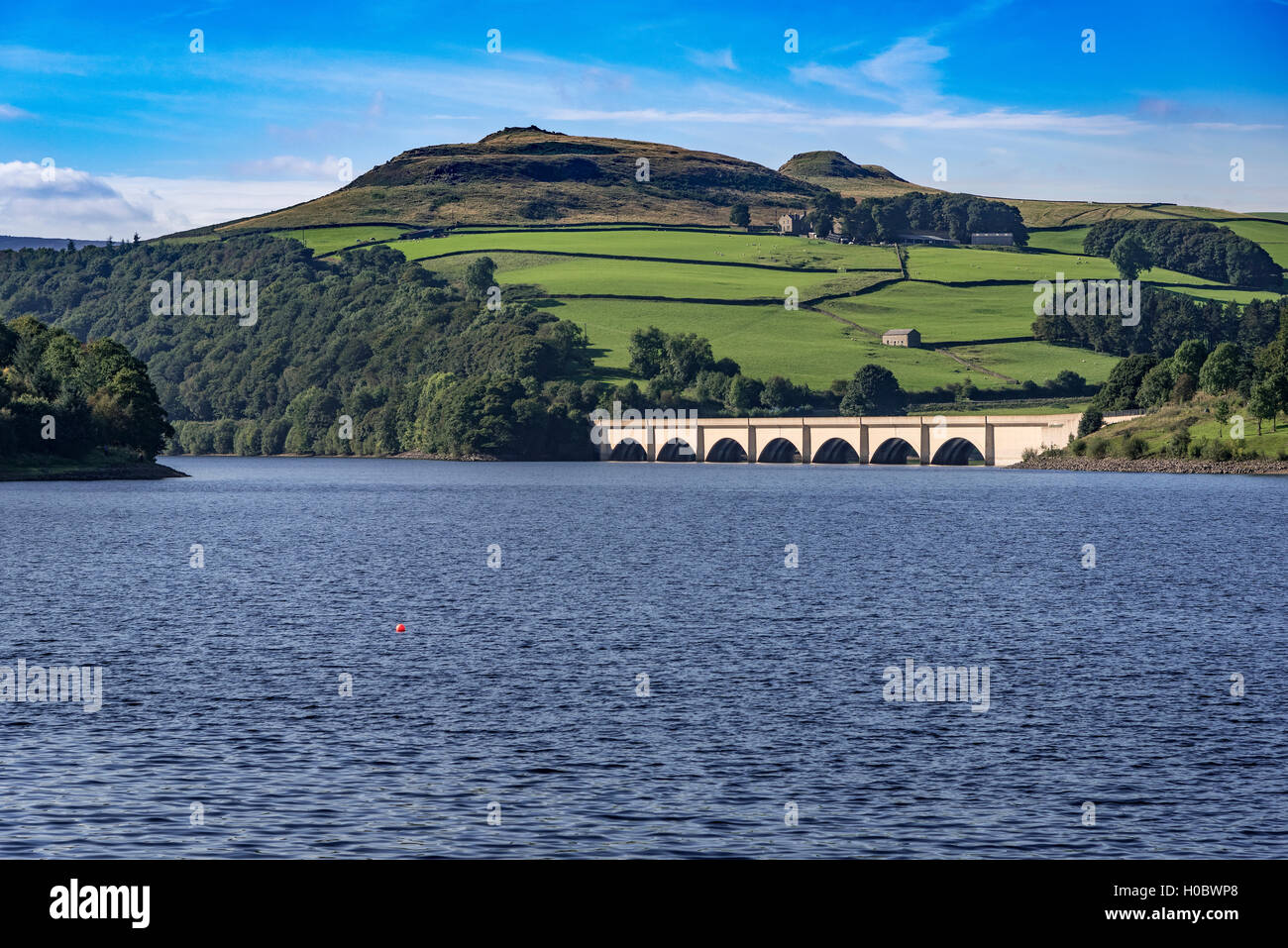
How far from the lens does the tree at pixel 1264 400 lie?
178750 millimetres

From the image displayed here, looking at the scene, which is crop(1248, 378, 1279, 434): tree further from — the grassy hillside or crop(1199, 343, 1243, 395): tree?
crop(1199, 343, 1243, 395): tree

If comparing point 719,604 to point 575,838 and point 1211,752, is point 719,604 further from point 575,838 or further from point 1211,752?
point 575,838

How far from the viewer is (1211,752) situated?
3244 centimetres

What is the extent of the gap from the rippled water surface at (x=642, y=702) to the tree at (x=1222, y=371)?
11081 cm

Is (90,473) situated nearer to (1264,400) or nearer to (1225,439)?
(1225,439)

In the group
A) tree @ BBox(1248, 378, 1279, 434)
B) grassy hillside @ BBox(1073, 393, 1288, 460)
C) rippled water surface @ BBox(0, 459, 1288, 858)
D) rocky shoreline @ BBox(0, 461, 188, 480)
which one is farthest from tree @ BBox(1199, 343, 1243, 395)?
rocky shoreline @ BBox(0, 461, 188, 480)

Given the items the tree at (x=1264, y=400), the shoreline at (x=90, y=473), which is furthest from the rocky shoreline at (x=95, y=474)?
the tree at (x=1264, y=400)

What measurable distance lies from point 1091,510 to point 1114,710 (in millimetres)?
94693

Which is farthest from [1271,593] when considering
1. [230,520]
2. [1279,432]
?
[1279,432]

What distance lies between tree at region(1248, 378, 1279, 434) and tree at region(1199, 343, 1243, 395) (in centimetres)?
1136

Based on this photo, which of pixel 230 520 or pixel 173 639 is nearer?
pixel 173 639

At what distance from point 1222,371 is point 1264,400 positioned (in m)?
16.3
